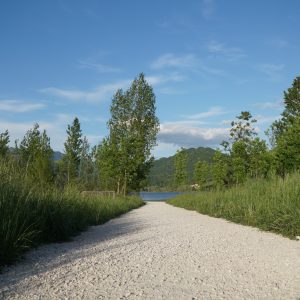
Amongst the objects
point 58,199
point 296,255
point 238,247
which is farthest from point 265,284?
point 58,199

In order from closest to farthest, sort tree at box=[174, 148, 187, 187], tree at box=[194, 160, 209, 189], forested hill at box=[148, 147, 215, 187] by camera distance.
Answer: tree at box=[194, 160, 209, 189] → tree at box=[174, 148, 187, 187] → forested hill at box=[148, 147, 215, 187]

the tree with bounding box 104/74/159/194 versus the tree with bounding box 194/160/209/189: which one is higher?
the tree with bounding box 104/74/159/194

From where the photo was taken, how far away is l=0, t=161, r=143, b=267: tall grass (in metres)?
4.61

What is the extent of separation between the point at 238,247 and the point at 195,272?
6.75 ft

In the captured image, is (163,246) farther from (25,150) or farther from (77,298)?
(25,150)

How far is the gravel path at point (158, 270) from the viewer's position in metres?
3.39

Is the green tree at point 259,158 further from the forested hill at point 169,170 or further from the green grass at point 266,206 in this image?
the green grass at point 266,206

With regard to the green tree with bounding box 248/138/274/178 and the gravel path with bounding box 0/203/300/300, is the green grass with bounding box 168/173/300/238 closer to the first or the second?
the gravel path with bounding box 0/203/300/300

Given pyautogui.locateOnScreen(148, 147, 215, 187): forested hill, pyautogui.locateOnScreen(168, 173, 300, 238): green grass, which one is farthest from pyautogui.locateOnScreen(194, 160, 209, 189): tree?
pyautogui.locateOnScreen(168, 173, 300, 238): green grass

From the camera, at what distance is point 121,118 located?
37250 millimetres

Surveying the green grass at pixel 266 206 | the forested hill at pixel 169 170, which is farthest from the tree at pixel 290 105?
the green grass at pixel 266 206

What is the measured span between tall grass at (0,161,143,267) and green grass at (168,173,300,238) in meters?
4.36

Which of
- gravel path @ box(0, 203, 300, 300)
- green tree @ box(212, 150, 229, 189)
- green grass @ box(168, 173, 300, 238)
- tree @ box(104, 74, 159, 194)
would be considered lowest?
gravel path @ box(0, 203, 300, 300)

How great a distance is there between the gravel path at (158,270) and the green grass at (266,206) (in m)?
0.88
